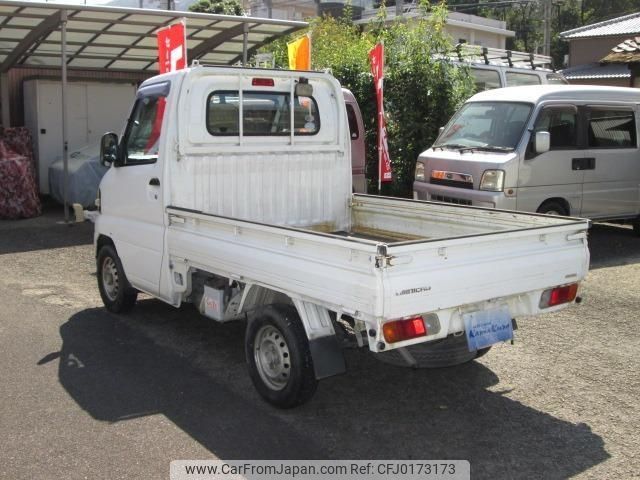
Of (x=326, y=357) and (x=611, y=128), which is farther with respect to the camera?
(x=611, y=128)

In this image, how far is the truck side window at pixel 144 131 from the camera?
18.9ft

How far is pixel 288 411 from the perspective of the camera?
14.8 feet

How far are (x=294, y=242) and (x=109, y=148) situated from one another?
9.13ft

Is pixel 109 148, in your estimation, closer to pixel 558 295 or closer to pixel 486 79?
pixel 558 295

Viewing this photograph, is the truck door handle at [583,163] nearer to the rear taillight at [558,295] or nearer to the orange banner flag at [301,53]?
the orange banner flag at [301,53]

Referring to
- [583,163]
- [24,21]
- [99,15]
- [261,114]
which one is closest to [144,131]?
[261,114]

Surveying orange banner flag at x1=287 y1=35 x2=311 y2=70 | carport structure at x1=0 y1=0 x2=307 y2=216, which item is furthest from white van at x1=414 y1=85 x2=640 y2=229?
carport structure at x1=0 y1=0 x2=307 y2=216

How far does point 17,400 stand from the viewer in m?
4.68

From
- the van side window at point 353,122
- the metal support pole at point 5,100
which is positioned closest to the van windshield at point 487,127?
the van side window at point 353,122

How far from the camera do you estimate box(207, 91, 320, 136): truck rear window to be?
568 centimetres

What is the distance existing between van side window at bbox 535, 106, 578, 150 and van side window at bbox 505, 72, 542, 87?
133 inches

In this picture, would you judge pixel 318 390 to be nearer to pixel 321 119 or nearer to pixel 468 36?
pixel 321 119

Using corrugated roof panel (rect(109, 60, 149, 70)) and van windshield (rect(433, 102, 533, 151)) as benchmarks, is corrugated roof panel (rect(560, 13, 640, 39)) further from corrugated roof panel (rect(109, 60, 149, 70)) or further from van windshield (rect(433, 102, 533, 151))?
van windshield (rect(433, 102, 533, 151))

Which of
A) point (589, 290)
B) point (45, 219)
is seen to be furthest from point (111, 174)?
point (45, 219)
